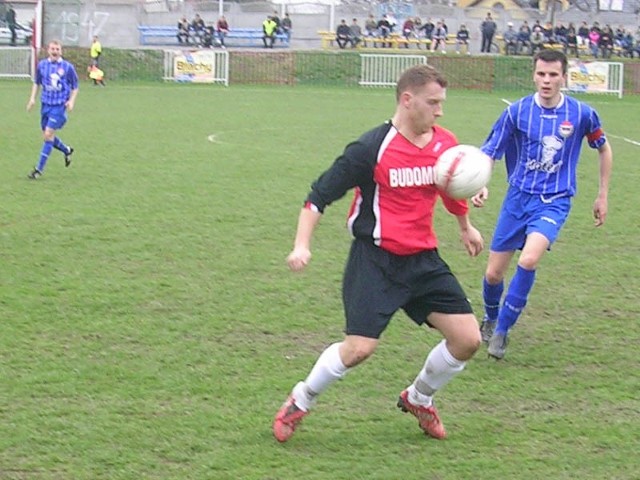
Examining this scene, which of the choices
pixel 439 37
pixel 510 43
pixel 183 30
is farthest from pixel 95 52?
pixel 510 43

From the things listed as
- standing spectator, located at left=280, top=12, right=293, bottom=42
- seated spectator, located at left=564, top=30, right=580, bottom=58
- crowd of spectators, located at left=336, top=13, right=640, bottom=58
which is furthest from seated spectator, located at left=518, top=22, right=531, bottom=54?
standing spectator, located at left=280, top=12, right=293, bottom=42

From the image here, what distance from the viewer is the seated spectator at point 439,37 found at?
4653 cm

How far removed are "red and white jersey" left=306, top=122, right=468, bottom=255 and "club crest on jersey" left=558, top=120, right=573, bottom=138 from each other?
68.3 inches

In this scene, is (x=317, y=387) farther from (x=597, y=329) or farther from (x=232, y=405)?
(x=597, y=329)

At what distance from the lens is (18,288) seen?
336 inches

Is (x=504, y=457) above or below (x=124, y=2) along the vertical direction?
below

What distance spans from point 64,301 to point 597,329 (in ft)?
12.3

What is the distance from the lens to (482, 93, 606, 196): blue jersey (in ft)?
22.6

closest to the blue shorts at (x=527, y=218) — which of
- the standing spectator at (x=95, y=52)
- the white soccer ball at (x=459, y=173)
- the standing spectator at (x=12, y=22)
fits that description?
the white soccer ball at (x=459, y=173)

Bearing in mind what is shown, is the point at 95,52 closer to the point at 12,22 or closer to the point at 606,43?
the point at 12,22

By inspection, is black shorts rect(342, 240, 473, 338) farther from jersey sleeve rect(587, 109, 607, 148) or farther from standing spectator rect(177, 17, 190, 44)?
standing spectator rect(177, 17, 190, 44)

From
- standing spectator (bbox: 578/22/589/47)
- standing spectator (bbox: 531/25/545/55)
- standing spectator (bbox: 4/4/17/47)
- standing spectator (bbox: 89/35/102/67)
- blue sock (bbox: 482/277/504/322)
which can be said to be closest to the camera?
blue sock (bbox: 482/277/504/322)

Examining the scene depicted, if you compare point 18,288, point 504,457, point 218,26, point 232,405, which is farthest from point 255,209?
point 218,26

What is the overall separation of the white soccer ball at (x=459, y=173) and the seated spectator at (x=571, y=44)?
40.9 meters
